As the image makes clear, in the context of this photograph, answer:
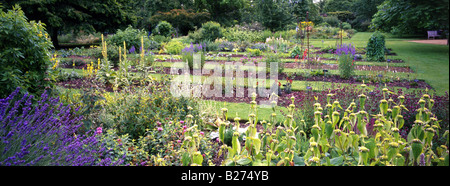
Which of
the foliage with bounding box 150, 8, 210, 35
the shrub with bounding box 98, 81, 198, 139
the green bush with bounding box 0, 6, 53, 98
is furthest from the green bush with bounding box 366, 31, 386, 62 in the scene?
the foliage with bounding box 150, 8, 210, 35

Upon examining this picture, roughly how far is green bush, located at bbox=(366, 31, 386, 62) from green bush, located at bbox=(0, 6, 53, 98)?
324 inches

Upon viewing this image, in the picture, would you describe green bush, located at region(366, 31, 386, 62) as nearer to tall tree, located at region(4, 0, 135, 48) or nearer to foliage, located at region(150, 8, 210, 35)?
tall tree, located at region(4, 0, 135, 48)

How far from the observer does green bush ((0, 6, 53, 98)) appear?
306 cm

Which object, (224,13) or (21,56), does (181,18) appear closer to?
(224,13)

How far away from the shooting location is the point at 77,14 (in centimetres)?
1330

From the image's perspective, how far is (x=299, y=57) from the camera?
944cm

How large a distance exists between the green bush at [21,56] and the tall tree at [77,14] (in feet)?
33.2

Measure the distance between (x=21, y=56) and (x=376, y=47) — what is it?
8.62 meters

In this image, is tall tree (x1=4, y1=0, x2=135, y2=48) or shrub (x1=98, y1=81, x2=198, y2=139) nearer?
shrub (x1=98, y1=81, x2=198, y2=139)

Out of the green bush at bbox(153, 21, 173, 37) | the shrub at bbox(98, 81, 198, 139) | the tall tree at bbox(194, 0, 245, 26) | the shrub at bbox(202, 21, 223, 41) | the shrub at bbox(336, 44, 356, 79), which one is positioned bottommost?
the shrub at bbox(98, 81, 198, 139)

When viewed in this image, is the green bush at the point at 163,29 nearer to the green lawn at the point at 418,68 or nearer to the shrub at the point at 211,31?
the shrub at the point at 211,31

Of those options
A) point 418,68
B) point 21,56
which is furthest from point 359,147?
point 418,68
